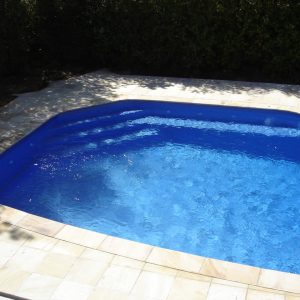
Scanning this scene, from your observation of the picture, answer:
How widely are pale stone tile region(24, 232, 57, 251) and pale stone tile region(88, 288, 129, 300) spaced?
93cm

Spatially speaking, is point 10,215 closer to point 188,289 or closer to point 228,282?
point 188,289

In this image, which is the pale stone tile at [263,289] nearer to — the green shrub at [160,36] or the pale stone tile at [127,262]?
the pale stone tile at [127,262]

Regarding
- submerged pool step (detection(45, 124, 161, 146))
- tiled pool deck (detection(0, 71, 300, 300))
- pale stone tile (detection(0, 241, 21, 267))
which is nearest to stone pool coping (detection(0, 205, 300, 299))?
tiled pool deck (detection(0, 71, 300, 300))

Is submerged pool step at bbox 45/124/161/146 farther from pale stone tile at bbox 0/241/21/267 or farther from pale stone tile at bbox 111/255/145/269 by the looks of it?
pale stone tile at bbox 111/255/145/269

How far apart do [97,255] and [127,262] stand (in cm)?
37

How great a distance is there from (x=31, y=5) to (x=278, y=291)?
9593mm

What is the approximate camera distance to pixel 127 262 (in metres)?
4.85

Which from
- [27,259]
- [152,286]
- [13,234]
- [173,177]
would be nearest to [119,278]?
[152,286]

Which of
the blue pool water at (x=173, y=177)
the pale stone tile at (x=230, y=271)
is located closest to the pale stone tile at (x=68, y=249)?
the blue pool water at (x=173, y=177)

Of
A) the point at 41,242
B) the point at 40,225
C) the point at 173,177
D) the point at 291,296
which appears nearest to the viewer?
the point at 291,296

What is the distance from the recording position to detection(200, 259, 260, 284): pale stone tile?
4.56m

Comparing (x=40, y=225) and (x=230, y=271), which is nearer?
(x=230, y=271)

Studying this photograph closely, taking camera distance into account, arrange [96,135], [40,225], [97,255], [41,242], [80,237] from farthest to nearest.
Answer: [96,135] < [40,225] < [80,237] < [41,242] < [97,255]

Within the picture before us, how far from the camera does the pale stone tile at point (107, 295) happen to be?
4.36 metres
